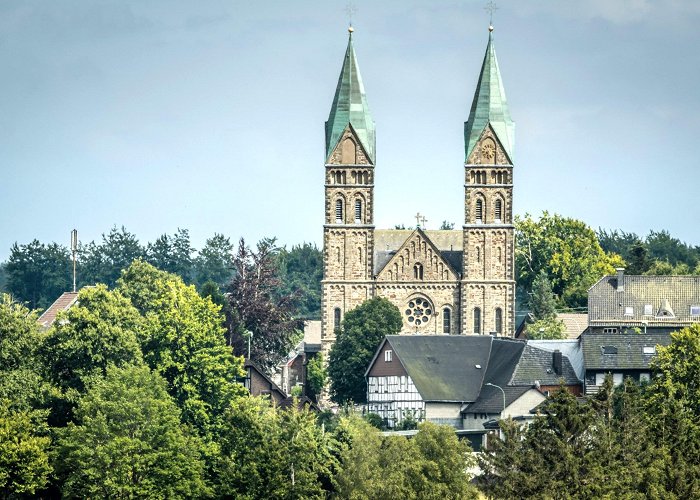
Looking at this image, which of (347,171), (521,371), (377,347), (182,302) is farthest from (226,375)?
(347,171)

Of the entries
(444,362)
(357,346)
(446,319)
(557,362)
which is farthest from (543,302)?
(557,362)

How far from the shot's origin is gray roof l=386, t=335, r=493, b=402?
410 feet

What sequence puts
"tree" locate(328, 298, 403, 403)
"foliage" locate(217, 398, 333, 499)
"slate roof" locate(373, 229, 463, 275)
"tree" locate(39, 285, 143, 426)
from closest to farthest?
"foliage" locate(217, 398, 333, 499)
"tree" locate(39, 285, 143, 426)
"tree" locate(328, 298, 403, 403)
"slate roof" locate(373, 229, 463, 275)

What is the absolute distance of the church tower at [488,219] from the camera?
14300 centimetres

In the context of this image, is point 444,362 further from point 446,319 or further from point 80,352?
point 80,352

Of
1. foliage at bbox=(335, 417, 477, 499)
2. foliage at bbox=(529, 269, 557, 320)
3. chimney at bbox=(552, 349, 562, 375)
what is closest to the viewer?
foliage at bbox=(335, 417, 477, 499)

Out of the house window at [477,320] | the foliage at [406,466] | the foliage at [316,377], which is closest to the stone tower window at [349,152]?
the house window at [477,320]

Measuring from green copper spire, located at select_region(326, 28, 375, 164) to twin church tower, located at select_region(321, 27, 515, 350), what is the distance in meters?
0.07

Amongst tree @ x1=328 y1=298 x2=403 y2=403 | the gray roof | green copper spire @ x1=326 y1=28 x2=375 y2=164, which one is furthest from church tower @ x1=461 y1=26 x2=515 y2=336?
the gray roof

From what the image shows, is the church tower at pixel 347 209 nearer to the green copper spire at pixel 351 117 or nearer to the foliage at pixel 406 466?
the green copper spire at pixel 351 117

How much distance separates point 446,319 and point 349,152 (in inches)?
506

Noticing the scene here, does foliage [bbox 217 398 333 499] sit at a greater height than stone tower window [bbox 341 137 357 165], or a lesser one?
lesser

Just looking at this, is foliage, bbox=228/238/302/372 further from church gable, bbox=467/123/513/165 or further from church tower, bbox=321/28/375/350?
church gable, bbox=467/123/513/165

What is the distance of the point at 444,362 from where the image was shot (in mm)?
128125
